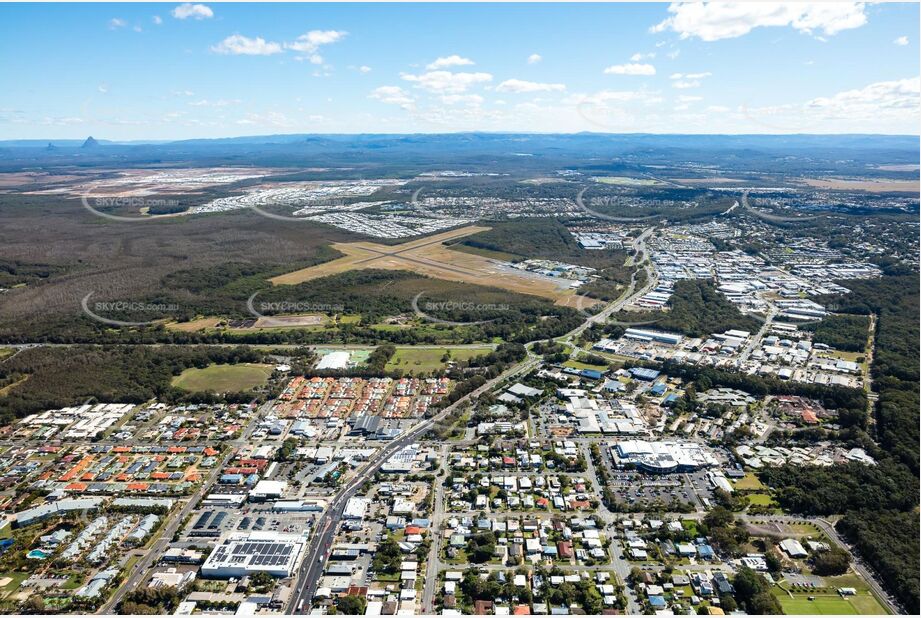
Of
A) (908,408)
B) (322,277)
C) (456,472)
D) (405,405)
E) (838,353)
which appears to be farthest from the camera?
(322,277)

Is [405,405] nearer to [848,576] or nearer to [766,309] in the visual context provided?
[848,576]

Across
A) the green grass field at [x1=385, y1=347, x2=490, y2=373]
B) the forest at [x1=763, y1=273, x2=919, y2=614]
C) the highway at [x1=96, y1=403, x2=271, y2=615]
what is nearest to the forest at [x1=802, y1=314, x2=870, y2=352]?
the forest at [x1=763, y1=273, x2=919, y2=614]

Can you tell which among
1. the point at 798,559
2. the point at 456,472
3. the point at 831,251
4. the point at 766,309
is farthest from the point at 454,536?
the point at 831,251

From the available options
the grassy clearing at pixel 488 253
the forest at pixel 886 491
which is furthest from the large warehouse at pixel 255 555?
the grassy clearing at pixel 488 253

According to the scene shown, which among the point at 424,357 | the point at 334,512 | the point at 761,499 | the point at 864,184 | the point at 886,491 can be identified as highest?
the point at 864,184

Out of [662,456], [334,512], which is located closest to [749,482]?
[662,456]

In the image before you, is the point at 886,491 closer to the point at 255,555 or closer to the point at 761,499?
the point at 761,499
